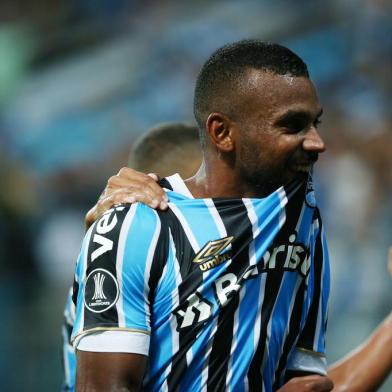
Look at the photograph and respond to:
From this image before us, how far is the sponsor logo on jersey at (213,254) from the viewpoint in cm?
290

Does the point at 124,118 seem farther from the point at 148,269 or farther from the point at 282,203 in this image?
the point at 148,269

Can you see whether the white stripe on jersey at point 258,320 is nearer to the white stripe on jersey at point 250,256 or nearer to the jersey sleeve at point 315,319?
the white stripe on jersey at point 250,256

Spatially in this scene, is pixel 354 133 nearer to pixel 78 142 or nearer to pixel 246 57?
pixel 78 142

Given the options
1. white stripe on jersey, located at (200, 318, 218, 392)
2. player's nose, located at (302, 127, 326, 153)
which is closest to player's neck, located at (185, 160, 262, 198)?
player's nose, located at (302, 127, 326, 153)

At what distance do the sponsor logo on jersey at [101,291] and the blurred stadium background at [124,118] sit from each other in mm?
5285

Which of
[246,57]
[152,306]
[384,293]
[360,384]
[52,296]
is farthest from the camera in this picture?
[52,296]

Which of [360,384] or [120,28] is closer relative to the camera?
[360,384]

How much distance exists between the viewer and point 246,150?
3.03 metres

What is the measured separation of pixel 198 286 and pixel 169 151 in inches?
73.4

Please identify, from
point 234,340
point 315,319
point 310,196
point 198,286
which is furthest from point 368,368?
point 198,286

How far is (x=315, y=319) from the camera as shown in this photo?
10.5 feet

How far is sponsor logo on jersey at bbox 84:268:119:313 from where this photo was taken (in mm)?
2803

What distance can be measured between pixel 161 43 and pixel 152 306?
7532 mm

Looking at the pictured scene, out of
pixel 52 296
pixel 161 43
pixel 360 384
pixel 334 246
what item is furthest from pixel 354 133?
pixel 360 384
